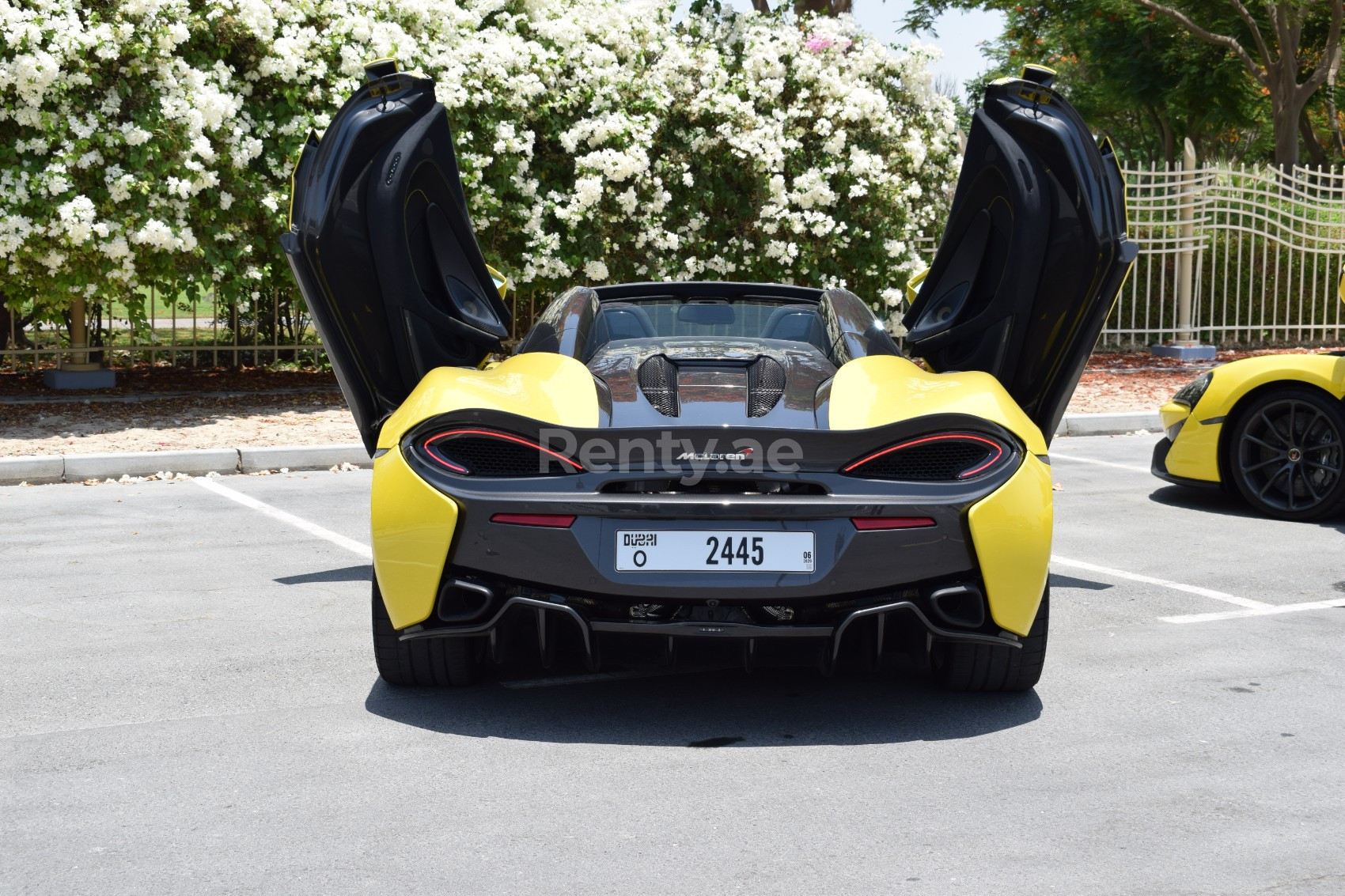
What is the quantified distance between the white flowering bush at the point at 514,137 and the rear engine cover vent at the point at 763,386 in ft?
27.3

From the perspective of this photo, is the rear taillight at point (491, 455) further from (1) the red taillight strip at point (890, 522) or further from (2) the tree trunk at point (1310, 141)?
(2) the tree trunk at point (1310, 141)

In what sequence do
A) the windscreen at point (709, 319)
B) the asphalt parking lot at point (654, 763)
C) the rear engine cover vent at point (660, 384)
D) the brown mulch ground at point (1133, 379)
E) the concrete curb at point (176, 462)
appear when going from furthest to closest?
the brown mulch ground at point (1133, 379) < the concrete curb at point (176, 462) < the windscreen at point (709, 319) < the rear engine cover vent at point (660, 384) < the asphalt parking lot at point (654, 763)

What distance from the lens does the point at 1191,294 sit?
18578 mm

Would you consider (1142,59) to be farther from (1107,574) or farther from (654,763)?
(654,763)

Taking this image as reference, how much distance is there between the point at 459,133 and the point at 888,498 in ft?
33.1

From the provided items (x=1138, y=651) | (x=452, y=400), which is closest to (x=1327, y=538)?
(x=1138, y=651)

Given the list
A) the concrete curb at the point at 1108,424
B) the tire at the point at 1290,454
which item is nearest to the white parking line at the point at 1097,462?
the concrete curb at the point at 1108,424

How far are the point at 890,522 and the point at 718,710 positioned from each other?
848 mm

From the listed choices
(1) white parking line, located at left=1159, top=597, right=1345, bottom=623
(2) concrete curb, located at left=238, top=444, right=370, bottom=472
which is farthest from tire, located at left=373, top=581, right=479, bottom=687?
(2) concrete curb, located at left=238, top=444, right=370, bottom=472

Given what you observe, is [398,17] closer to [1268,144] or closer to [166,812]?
[166,812]

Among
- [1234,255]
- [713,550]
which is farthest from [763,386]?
[1234,255]

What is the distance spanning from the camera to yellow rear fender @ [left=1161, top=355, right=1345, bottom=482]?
7.75 metres

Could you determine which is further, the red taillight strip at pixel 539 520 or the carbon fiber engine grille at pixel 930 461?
the carbon fiber engine grille at pixel 930 461

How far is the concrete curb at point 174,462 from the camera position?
9242mm
